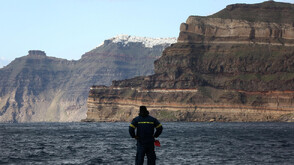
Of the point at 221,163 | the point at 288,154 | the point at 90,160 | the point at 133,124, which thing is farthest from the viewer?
the point at 288,154

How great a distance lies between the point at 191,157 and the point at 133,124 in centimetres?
3016

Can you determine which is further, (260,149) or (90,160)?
(260,149)

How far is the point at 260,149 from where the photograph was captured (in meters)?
80.1

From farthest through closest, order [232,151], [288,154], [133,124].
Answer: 1. [232,151]
2. [288,154]
3. [133,124]

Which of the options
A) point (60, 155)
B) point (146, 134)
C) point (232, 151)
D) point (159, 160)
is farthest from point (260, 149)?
point (146, 134)

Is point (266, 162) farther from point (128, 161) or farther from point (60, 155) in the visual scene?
point (60, 155)

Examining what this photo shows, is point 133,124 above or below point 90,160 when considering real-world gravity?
above

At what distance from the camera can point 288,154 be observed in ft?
235

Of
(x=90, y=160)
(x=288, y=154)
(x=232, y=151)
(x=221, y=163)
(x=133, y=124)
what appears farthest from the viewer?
(x=232, y=151)

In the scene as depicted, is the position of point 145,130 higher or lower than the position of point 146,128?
lower

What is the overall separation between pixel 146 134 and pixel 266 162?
25645 millimetres

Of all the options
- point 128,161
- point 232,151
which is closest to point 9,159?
point 128,161

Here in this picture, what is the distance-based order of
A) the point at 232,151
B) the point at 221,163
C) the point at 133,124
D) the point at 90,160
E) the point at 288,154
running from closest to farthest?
the point at 133,124
the point at 221,163
the point at 90,160
the point at 288,154
the point at 232,151

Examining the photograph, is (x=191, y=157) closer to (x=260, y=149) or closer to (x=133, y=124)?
(x=260, y=149)
